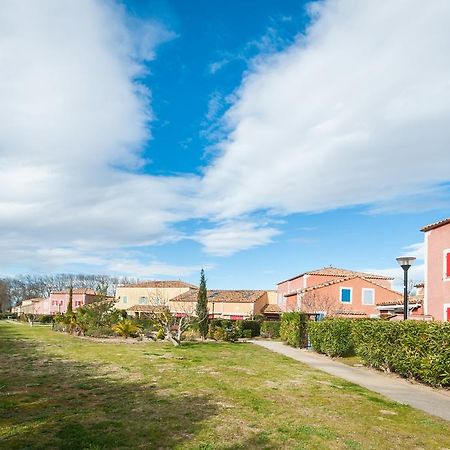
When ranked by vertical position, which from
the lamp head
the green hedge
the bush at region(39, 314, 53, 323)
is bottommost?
the bush at region(39, 314, 53, 323)

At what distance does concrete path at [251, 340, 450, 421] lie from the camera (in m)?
10.5

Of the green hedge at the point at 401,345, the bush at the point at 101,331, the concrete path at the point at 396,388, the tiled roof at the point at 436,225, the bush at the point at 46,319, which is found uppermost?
the tiled roof at the point at 436,225

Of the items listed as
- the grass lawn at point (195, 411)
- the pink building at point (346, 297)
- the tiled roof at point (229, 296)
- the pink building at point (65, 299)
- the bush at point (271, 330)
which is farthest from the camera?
the pink building at point (65, 299)

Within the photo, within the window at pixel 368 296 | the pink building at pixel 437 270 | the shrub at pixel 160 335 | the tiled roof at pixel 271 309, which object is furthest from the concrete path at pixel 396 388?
the tiled roof at pixel 271 309

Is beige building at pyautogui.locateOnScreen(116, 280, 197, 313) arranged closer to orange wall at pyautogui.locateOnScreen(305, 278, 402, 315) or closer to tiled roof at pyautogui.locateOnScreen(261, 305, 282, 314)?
tiled roof at pyautogui.locateOnScreen(261, 305, 282, 314)

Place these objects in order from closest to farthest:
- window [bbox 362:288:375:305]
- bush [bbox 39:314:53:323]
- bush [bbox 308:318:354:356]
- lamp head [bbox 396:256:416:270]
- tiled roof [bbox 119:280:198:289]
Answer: lamp head [bbox 396:256:416:270] < bush [bbox 308:318:354:356] < window [bbox 362:288:375:305] < bush [bbox 39:314:53:323] < tiled roof [bbox 119:280:198:289]

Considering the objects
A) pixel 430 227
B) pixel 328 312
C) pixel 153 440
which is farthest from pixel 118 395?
pixel 328 312

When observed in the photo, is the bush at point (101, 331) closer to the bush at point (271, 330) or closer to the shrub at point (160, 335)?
the shrub at point (160, 335)

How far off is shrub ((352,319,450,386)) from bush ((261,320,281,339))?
1993 centimetres

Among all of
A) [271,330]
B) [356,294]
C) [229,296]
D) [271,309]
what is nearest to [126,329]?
[271,330]

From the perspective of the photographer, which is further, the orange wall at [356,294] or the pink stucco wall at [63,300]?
the pink stucco wall at [63,300]

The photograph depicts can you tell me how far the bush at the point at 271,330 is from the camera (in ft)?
124

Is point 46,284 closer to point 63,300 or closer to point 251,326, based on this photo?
point 63,300

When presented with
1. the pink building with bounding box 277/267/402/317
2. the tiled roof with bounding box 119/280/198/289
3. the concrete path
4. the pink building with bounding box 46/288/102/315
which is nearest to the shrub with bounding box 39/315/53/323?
the tiled roof with bounding box 119/280/198/289
